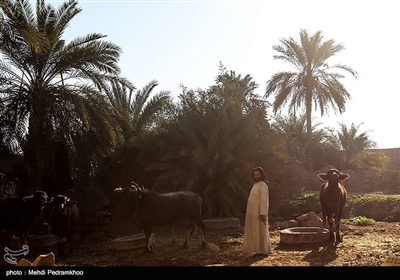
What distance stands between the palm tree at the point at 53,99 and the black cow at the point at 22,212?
2.02 metres

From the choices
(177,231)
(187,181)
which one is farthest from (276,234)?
(187,181)

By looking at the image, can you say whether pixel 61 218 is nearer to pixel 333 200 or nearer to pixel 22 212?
pixel 22 212

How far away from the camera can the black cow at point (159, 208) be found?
971 cm

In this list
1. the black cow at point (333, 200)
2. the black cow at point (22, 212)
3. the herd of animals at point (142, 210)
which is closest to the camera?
the herd of animals at point (142, 210)

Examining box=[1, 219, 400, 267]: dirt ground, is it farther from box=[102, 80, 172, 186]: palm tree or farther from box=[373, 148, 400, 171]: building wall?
box=[373, 148, 400, 171]: building wall

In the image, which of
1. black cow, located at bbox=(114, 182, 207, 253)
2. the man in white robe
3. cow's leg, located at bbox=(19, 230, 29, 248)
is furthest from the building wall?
cow's leg, located at bbox=(19, 230, 29, 248)

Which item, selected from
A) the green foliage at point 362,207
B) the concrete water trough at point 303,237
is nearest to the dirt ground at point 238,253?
the concrete water trough at point 303,237

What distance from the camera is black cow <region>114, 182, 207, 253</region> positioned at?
31.9 feet

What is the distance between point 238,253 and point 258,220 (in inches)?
41.1

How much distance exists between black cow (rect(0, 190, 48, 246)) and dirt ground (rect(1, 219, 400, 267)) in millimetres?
664

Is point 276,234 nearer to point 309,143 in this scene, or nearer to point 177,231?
point 177,231

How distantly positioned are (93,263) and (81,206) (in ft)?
20.4

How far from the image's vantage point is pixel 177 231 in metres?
14.1

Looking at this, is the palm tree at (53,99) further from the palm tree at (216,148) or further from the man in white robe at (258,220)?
the man in white robe at (258,220)
